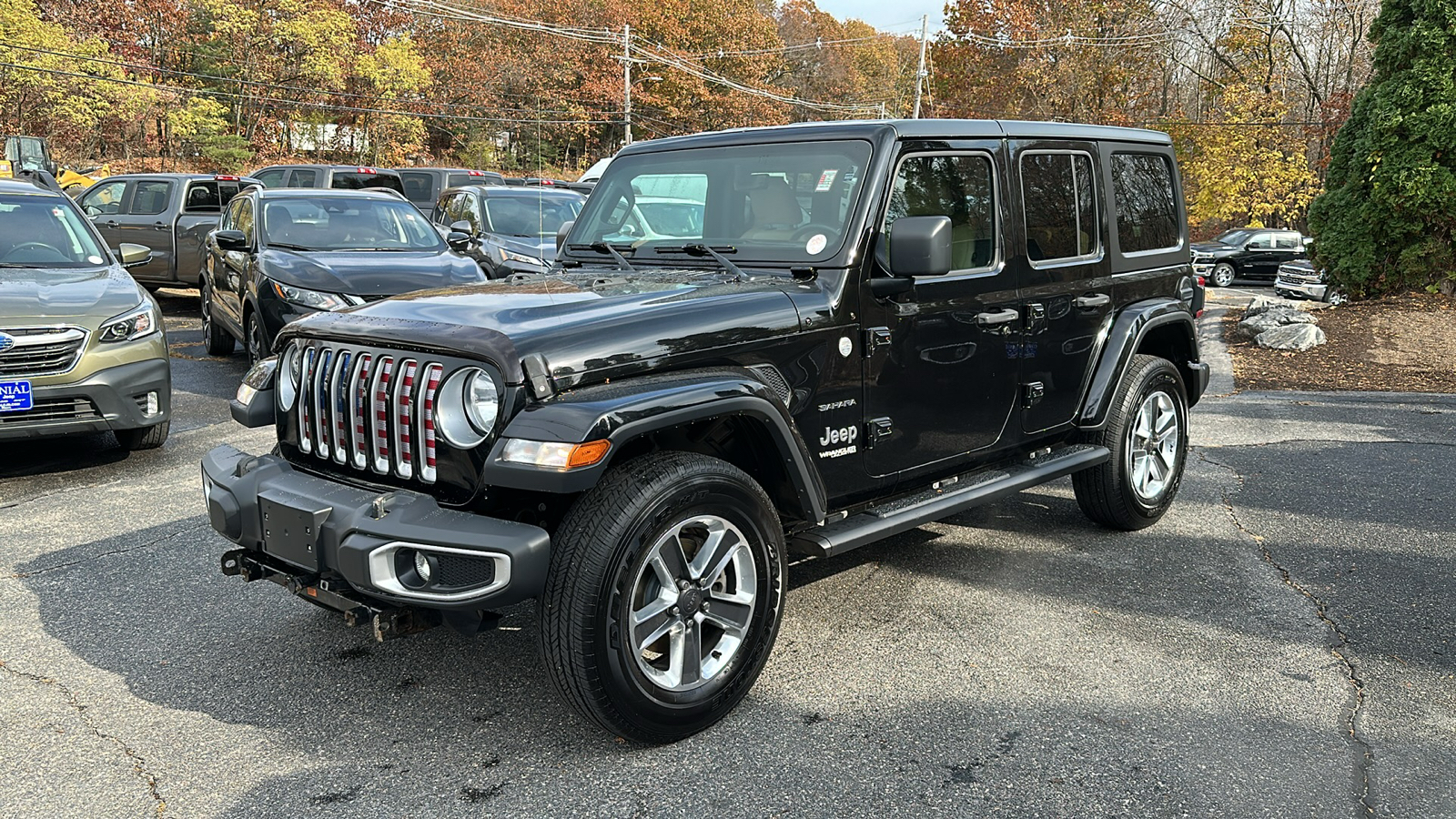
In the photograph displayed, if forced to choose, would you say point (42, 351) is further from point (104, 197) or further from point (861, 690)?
point (104, 197)

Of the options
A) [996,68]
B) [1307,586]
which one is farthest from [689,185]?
[996,68]

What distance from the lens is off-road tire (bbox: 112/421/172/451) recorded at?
7.31 meters

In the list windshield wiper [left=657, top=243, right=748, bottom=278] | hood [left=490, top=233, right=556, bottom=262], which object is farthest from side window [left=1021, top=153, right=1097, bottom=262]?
hood [left=490, top=233, right=556, bottom=262]

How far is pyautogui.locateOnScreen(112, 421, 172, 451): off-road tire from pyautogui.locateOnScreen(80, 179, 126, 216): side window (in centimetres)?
975

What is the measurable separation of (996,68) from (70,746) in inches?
1808

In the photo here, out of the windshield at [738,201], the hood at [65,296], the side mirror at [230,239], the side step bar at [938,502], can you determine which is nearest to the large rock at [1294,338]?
the side step bar at [938,502]

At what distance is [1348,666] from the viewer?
4.20 metres

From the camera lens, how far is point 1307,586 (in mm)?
5086

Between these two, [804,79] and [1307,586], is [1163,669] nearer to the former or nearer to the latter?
[1307,586]

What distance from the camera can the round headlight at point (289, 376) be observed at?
3.86 metres

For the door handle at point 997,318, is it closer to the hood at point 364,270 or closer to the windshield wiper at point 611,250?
the windshield wiper at point 611,250

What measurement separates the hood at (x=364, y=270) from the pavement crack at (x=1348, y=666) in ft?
19.5

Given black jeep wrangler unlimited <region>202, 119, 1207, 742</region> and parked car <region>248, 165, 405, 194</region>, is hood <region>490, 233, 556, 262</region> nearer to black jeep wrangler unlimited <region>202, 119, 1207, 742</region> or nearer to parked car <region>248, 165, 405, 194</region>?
parked car <region>248, 165, 405, 194</region>

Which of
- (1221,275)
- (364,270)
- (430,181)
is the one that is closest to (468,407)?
(364,270)
